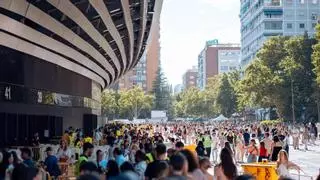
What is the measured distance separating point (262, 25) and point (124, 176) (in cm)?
12743

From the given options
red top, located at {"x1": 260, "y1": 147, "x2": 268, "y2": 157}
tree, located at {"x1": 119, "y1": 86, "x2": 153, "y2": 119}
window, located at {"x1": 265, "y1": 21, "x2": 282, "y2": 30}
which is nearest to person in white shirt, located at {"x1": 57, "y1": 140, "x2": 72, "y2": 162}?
red top, located at {"x1": 260, "y1": 147, "x2": 268, "y2": 157}

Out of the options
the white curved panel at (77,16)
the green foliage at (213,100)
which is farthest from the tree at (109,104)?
the white curved panel at (77,16)

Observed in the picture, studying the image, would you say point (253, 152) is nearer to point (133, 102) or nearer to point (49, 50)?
point (49, 50)

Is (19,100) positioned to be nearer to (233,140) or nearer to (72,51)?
(72,51)

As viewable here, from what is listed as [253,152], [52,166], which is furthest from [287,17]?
[52,166]

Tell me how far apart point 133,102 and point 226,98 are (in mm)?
27200

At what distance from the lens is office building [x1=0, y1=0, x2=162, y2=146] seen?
23150 mm

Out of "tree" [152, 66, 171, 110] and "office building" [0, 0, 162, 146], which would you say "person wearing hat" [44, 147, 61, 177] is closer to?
"office building" [0, 0, 162, 146]

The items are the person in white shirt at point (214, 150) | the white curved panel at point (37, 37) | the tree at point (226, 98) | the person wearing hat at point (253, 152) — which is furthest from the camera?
the tree at point (226, 98)

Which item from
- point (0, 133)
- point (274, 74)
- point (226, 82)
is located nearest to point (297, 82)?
point (274, 74)

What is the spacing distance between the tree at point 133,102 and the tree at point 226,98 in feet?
77.7

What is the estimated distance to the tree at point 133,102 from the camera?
461 ft

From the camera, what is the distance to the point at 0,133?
27.6m

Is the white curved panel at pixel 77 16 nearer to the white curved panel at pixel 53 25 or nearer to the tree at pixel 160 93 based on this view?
the white curved panel at pixel 53 25
